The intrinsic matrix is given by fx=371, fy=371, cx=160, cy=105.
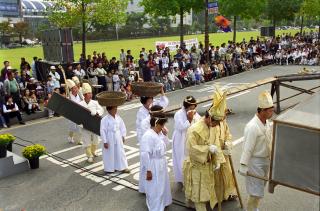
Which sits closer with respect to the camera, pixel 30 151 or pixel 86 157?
pixel 30 151

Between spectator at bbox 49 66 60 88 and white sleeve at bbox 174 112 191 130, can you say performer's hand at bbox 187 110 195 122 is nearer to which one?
white sleeve at bbox 174 112 191 130

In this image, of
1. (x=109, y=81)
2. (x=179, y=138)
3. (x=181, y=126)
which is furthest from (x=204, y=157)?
(x=109, y=81)

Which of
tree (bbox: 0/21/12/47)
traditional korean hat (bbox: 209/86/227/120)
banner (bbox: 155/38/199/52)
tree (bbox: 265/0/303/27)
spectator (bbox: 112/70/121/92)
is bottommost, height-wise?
spectator (bbox: 112/70/121/92)

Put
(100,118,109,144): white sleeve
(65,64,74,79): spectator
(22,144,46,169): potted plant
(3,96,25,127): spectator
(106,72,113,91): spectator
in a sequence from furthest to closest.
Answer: (106,72,113,91): spectator
(65,64,74,79): spectator
(3,96,25,127): spectator
(22,144,46,169): potted plant
(100,118,109,144): white sleeve

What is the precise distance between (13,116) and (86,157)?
4.91 meters

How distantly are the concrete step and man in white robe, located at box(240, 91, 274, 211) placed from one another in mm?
5402

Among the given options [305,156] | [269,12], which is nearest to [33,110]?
[305,156]

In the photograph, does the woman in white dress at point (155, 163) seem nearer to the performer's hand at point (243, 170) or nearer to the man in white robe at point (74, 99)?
the performer's hand at point (243, 170)

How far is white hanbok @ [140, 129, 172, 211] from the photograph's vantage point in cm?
608

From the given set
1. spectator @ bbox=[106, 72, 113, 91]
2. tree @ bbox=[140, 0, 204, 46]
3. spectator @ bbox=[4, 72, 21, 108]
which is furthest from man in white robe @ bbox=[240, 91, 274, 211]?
tree @ bbox=[140, 0, 204, 46]

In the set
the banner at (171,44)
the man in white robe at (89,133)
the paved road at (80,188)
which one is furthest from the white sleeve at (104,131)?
the banner at (171,44)

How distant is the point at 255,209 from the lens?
5945mm

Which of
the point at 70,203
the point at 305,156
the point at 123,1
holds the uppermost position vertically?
the point at 123,1

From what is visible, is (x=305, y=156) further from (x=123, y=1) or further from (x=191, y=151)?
(x=123, y=1)
